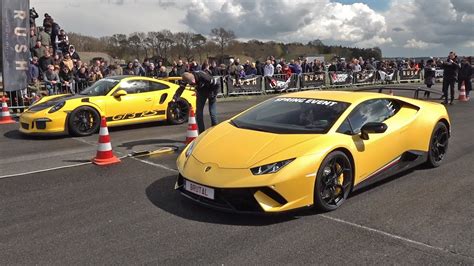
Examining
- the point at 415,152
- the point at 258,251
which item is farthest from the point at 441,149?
the point at 258,251

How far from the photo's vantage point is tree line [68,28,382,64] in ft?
267

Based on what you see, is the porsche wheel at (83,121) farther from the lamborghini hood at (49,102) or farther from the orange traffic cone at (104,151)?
the orange traffic cone at (104,151)

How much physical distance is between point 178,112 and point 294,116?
21.5 feet

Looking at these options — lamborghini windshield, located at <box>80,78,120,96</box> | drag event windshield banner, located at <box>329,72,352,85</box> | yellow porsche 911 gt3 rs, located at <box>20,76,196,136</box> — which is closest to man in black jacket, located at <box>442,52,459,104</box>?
drag event windshield banner, located at <box>329,72,352,85</box>

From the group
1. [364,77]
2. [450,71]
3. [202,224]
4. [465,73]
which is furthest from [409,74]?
[202,224]

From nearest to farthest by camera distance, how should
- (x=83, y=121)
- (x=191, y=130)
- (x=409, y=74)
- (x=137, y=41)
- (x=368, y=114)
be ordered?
(x=368, y=114), (x=191, y=130), (x=83, y=121), (x=409, y=74), (x=137, y=41)

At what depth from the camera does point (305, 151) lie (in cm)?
454

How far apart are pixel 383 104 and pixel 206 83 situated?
3329 mm

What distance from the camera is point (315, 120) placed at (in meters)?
5.20

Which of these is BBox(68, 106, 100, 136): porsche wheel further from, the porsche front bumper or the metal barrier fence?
the metal barrier fence

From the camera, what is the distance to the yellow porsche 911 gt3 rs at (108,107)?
938 cm

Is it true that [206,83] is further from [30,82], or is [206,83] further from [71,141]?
[30,82]

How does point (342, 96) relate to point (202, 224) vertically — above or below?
above

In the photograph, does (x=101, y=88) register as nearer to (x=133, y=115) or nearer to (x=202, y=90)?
(x=133, y=115)
